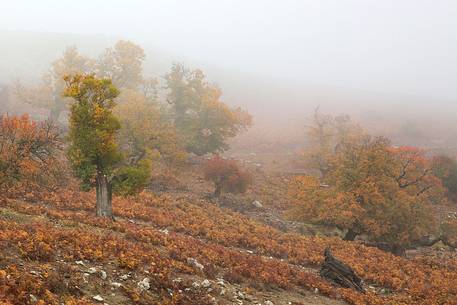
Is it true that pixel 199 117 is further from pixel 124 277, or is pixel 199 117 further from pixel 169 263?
pixel 124 277

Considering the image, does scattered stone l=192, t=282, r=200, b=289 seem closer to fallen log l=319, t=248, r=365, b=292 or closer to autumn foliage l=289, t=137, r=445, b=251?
→ fallen log l=319, t=248, r=365, b=292

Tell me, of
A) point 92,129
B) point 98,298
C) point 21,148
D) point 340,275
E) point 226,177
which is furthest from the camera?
point 226,177

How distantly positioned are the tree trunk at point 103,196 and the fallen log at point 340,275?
13431mm

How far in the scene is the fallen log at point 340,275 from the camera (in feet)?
69.3

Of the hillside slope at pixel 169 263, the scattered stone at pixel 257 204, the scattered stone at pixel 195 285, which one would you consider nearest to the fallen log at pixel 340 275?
the hillside slope at pixel 169 263

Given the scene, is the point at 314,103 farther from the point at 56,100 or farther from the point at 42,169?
the point at 42,169

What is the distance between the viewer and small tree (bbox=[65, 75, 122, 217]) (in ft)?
72.6

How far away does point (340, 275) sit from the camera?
21.6 metres

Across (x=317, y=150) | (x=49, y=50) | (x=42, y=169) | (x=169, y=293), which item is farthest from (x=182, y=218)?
(x=49, y=50)

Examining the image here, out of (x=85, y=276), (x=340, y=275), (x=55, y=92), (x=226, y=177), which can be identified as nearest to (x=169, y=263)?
(x=85, y=276)

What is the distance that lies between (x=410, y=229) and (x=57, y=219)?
3026 cm

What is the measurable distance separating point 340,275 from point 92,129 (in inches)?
648

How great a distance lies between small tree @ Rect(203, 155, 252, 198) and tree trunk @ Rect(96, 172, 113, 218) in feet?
73.8

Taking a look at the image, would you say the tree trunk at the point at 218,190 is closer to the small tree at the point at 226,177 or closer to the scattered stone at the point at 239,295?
the small tree at the point at 226,177
